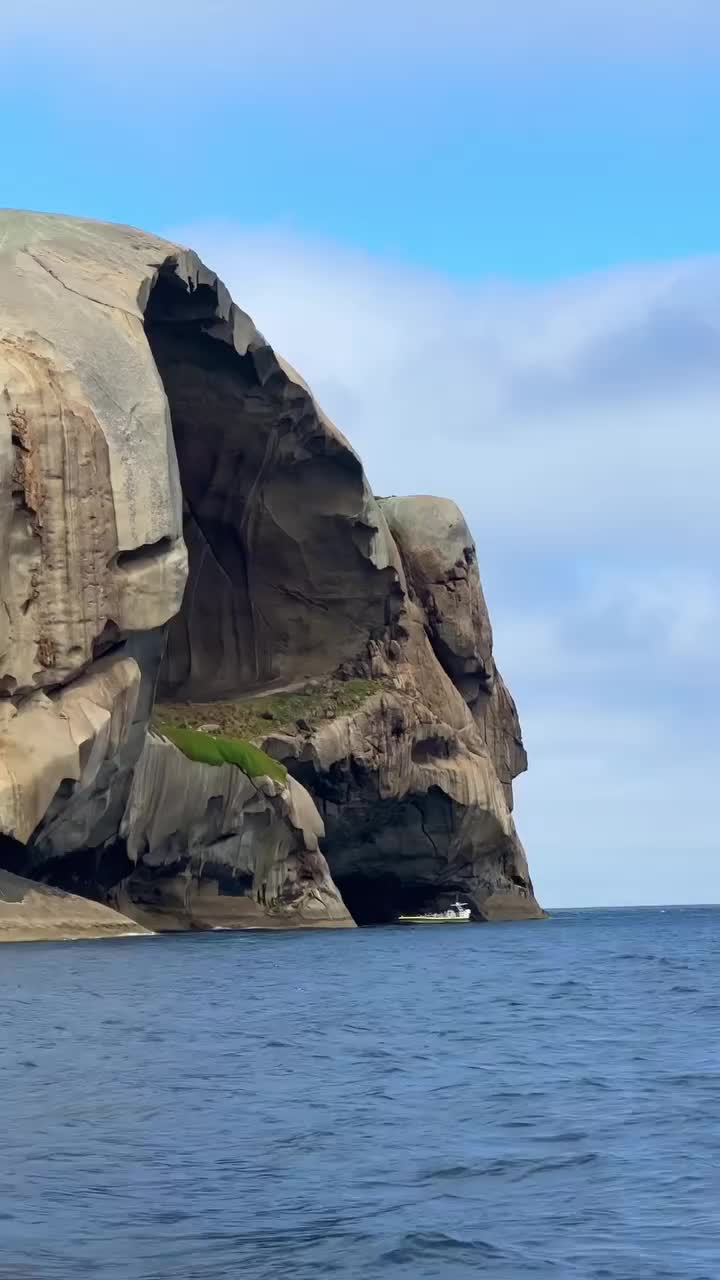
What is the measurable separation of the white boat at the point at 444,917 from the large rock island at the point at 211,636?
2.21ft

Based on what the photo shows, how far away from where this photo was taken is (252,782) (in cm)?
5538

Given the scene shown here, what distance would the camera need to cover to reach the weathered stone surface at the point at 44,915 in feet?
133

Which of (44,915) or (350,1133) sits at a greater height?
(44,915)

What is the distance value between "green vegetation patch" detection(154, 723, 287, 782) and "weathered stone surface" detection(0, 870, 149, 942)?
9.78 meters

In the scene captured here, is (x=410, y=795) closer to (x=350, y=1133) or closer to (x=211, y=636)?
(x=211, y=636)

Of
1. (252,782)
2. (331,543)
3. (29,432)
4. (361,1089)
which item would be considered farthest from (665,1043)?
(331,543)

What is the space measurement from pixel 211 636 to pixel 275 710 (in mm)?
6238

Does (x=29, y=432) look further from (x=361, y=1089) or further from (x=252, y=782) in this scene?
(x=361, y=1089)

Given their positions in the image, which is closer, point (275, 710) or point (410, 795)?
point (275, 710)

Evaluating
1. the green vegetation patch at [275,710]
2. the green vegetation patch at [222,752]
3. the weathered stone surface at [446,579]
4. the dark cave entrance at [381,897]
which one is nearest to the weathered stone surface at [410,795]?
the dark cave entrance at [381,897]

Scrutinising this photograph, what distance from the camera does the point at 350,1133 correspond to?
1656cm

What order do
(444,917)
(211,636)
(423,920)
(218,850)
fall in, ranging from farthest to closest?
(444,917) → (423,920) → (211,636) → (218,850)

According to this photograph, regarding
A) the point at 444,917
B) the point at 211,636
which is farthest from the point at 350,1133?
the point at 444,917

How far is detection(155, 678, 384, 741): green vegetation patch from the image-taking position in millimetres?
61781
